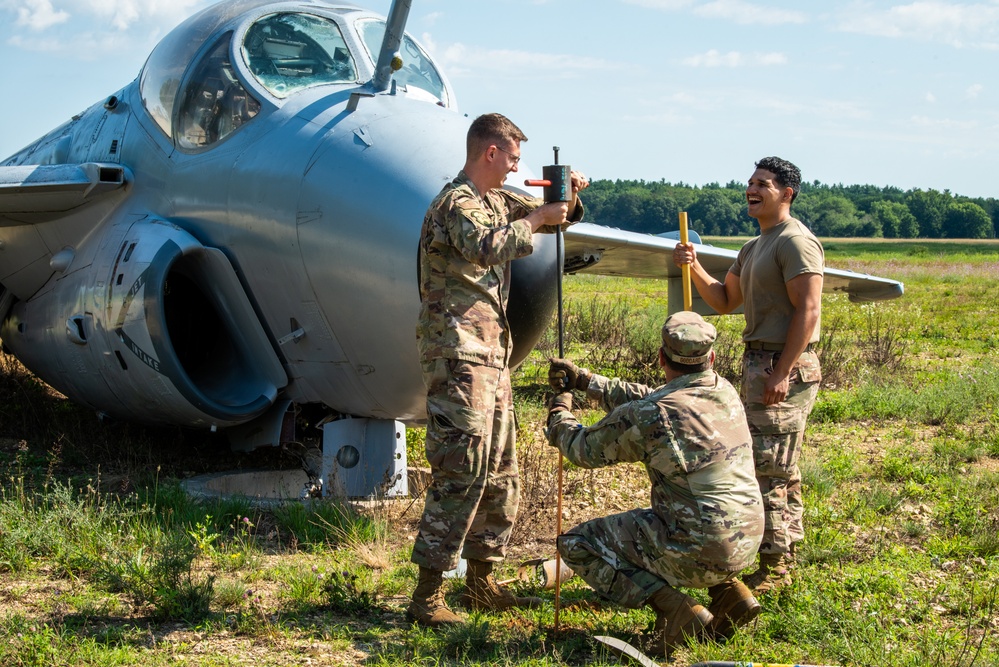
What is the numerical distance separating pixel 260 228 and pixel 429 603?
8.74 ft

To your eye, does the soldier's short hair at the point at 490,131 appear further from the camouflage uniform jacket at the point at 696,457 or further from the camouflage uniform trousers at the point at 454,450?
the camouflage uniform jacket at the point at 696,457

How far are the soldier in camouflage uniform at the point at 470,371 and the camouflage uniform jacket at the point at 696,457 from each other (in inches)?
20.8

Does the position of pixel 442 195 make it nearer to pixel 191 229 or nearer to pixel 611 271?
pixel 191 229

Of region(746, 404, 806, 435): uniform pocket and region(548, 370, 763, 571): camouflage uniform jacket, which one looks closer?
region(548, 370, 763, 571): camouflage uniform jacket

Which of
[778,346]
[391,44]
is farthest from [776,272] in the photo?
[391,44]

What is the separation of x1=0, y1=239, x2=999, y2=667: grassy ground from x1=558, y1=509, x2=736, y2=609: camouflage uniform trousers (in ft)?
0.88

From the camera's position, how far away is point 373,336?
587 centimetres

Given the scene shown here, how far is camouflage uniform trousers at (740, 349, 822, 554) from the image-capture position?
5250 mm

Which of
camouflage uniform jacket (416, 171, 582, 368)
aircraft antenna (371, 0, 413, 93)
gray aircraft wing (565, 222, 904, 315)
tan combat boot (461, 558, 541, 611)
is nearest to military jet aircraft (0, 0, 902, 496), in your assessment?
aircraft antenna (371, 0, 413, 93)

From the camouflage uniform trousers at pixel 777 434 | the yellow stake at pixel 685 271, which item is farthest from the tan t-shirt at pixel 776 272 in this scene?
the yellow stake at pixel 685 271

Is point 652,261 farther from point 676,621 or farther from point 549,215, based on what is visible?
point 676,621

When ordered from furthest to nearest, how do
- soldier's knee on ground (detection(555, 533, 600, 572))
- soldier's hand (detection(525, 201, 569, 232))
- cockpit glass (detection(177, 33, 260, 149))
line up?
cockpit glass (detection(177, 33, 260, 149)) → soldier's hand (detection(525, 201, 569, 232)) → soldier's knee on ground (detection(555, 533, 600, 572))

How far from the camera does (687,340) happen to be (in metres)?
4.51

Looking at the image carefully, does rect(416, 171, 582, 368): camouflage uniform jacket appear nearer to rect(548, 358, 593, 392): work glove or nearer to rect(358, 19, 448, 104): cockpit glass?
rect(548, 358, 593, 392): work glove
